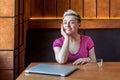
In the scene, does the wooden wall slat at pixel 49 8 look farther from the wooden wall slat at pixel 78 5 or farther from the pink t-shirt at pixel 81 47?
the pink t-shirt at pixel 81 47

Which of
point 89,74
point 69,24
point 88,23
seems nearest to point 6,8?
point 69,24

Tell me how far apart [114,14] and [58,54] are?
1419 millimetres

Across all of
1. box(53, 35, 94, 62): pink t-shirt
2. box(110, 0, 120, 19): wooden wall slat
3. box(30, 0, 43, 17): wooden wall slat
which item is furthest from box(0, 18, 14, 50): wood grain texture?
box(110, 0, 120, 19): wooden wall slat

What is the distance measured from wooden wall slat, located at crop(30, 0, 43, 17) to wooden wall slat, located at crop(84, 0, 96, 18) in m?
0.59

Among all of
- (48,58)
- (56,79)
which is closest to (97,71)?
(56,79)

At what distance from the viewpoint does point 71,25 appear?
2.22 meters

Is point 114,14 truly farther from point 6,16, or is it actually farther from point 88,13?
point 6,16

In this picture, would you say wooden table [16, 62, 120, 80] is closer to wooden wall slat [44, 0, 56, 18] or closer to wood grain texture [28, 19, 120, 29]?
wood grain texture [28, 19, 120, 29]

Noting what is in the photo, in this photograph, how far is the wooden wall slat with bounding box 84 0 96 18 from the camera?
334cm

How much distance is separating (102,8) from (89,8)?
17 centimetres

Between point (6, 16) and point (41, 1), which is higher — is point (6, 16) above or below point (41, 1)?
below

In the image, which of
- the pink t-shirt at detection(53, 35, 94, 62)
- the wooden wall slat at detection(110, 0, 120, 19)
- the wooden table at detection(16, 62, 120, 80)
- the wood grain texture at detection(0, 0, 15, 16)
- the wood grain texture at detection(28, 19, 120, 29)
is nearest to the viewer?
the wooden table at detection(16, 62, 120, 80)

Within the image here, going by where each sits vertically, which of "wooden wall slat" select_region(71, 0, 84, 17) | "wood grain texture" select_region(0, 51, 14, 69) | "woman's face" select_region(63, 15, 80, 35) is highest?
"wooden wall slat" select_region(71, 0, 84, 17)

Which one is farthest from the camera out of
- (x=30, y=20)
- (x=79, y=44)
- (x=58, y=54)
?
(x=30, y=20)
